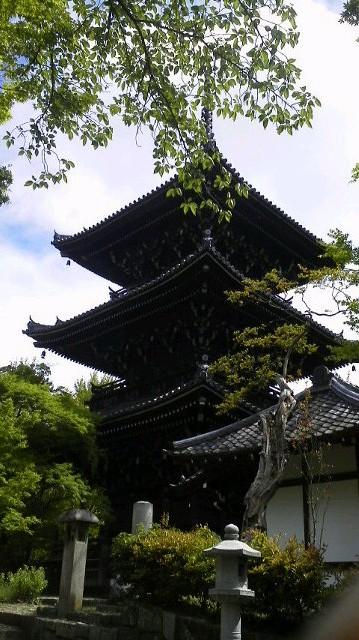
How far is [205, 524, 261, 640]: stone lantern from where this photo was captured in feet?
24.4

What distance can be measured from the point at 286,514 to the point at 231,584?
4681mm

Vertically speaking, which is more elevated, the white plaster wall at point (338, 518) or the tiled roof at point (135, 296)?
the tiled roof at point (135, 296)

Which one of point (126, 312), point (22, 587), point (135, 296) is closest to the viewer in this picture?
point (22, 587)

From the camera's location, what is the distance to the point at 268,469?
10.8 metres

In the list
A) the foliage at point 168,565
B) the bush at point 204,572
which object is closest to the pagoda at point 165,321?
the foliage at point 168,565

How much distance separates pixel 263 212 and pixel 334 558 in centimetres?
1117

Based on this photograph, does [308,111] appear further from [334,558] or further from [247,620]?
[334,558]

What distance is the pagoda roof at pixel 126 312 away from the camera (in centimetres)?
1675

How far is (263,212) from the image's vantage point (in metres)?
19.4

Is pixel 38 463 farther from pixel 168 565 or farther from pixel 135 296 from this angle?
pixel 168 565

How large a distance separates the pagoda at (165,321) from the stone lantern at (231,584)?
7369 mm

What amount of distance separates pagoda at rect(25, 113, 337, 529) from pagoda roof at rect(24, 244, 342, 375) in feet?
0.11

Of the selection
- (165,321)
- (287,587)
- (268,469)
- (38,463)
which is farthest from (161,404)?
(287,587)

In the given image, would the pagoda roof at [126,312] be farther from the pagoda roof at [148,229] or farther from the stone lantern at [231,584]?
the stone lantern at [231,584]
